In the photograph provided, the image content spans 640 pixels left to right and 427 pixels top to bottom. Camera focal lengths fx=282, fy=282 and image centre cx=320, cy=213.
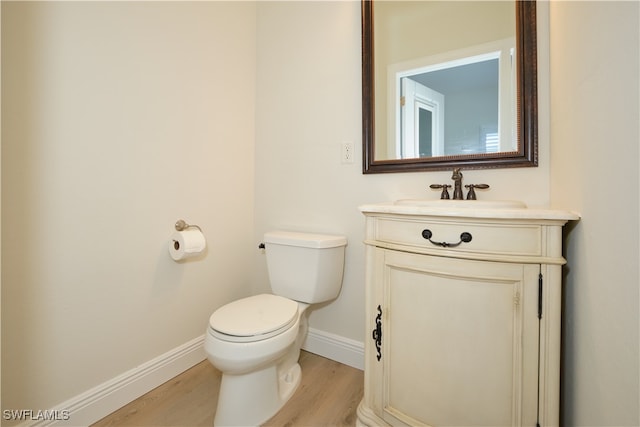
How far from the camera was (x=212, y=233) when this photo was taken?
1.64 meters

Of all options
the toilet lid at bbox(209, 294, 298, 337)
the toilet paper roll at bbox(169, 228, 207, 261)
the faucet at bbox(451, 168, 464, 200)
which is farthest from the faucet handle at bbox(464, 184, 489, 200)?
the toilet paper roll at bbox(169, 228, 207, 261)

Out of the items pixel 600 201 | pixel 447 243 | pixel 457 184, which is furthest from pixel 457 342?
pixel 457 184

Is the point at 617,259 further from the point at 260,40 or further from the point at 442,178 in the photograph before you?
the point at 260,40

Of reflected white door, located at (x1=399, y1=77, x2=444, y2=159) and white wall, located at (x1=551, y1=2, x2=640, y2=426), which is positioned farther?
reflected white door, located at (x1=399, y1=77, x2=444, y2=159)

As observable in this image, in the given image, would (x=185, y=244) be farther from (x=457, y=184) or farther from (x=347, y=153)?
(x=457, y=184)

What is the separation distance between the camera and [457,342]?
34.7 inches

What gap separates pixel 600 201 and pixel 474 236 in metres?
0.29

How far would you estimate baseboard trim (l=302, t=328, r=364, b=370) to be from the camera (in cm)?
155

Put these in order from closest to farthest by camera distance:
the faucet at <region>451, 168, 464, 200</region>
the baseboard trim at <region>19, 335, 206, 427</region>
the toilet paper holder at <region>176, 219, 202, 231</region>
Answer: the baseboard trim at <region>19, 335, 206, 427</region>
the faucet at <region>451, 168, 464, 200</region>
the toilet paper holder at <region>176, 219, 202, 231</region>

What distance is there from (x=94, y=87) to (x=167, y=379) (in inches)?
54.5

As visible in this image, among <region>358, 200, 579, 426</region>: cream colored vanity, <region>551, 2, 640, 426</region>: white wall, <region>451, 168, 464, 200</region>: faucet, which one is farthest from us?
<region>451, 168, 464, 200</region>: faucet

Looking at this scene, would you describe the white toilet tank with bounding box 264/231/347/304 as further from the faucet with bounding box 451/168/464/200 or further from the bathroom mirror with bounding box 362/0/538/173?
the faucet with bounding box 451/168/464/200

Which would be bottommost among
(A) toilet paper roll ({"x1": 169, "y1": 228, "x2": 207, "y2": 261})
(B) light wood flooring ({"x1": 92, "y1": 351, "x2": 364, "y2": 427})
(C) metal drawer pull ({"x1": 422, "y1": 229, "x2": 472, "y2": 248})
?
(B) light wood flooring ({"x1": 92, "y1": 351, "x2": 364, "y2": 427})

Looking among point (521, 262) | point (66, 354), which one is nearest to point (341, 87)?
point (521, 262)
